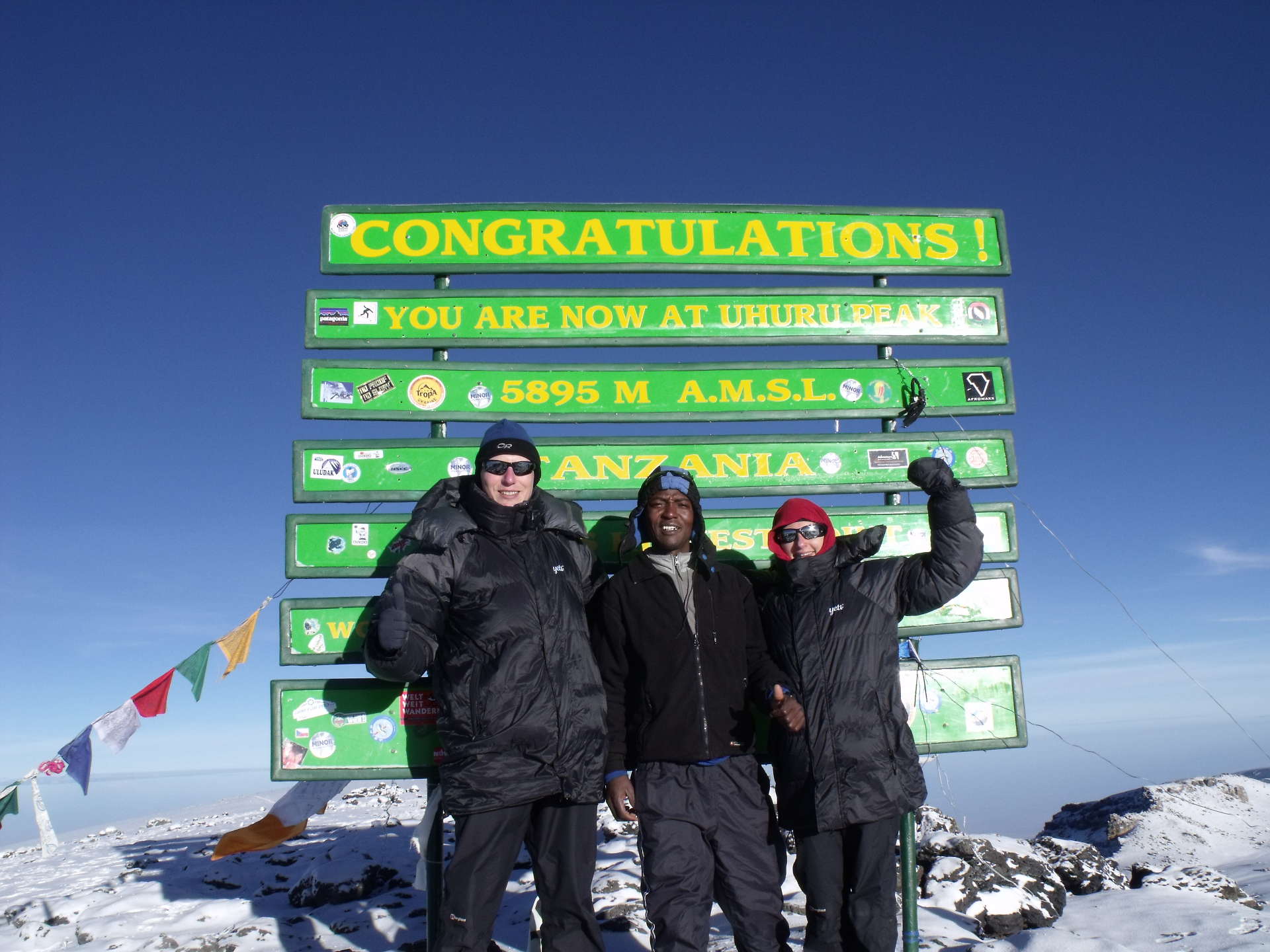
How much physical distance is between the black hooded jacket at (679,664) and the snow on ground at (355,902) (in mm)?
2038

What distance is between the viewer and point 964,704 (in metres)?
5.69

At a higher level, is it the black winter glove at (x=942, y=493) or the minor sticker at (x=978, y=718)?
the black winter glove at (x=942, y=493)

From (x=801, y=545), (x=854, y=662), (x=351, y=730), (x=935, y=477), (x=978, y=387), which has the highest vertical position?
(x=978, y=387)

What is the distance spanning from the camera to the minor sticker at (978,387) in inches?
236

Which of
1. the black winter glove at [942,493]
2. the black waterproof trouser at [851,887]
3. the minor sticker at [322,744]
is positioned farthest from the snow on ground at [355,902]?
the black winter glove at [942,493]

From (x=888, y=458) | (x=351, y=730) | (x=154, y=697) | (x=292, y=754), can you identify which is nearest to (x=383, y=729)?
(x=351, y=730)

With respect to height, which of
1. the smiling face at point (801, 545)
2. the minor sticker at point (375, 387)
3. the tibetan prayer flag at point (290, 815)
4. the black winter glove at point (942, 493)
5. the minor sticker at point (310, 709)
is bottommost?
the tibetan prayer flag at point (290, 815)

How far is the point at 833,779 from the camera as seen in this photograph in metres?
4.01

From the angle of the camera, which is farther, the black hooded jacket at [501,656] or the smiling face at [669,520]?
the smiling face at [669,520]

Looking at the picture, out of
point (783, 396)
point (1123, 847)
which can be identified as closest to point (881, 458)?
point (783, 396)

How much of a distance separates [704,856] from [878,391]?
3.51m

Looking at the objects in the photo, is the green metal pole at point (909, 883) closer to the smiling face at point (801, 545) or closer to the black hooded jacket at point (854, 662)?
the black hooded jacket at point (854, 662)

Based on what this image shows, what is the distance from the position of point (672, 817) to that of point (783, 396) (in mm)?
3114

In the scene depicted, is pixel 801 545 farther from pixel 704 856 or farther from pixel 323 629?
pixel 323 629
